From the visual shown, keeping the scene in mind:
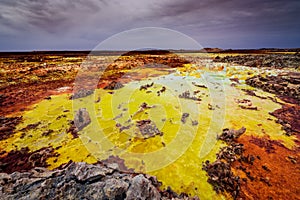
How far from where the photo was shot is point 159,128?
8109mm

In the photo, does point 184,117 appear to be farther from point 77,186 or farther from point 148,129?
point 77,186

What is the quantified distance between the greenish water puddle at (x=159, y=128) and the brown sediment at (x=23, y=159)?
297 millimetres

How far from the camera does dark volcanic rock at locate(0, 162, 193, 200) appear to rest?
3.59 metres

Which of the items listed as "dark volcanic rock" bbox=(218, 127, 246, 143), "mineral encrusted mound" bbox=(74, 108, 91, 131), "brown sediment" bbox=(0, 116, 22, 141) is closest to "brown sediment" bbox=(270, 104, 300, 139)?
"dark volcanic rock" bbox=(218, 127, 246, 143)

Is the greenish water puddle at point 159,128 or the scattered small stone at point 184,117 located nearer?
the greenish water puddle at point 159,128

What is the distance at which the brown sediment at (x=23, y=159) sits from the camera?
5930 mm

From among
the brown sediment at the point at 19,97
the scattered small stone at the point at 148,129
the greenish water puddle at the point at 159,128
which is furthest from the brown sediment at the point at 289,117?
the brown sediment at the point at 19,97

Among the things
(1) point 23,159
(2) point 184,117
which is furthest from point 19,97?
(2) point 184,117

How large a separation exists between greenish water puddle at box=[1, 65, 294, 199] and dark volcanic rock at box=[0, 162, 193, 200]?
178 cm

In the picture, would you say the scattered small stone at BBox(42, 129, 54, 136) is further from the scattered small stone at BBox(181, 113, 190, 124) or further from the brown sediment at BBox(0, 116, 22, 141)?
the scattered small stone at BBox(181, 113, 190, 124)

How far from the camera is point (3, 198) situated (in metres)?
3.53

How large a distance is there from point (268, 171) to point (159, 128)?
4.46 metres

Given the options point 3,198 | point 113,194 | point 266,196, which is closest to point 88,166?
point 113,194

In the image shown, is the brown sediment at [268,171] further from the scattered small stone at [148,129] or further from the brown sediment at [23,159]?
the brown sediment at [23,159]
